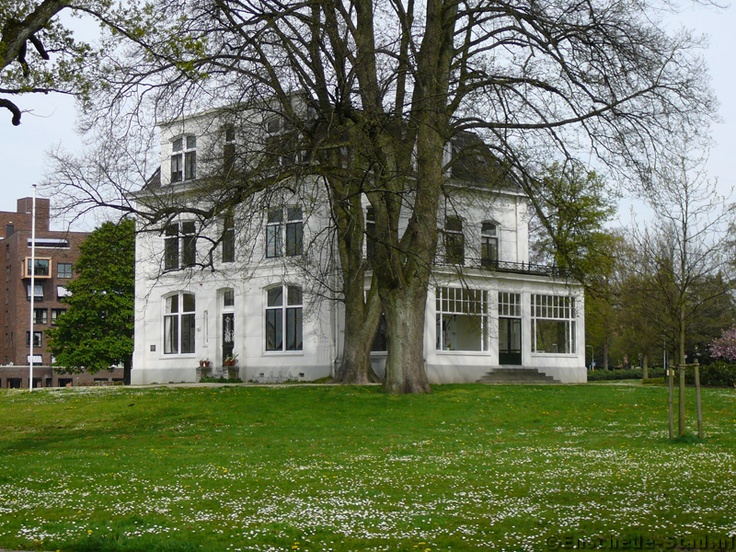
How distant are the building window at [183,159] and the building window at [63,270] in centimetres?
6257

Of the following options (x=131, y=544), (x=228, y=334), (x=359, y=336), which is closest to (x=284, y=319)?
(x=228, y=334)

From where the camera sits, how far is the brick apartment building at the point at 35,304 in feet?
323

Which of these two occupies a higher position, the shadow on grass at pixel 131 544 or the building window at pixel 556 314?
the building window at pixel 556 314

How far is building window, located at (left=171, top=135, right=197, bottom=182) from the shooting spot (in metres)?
44.4

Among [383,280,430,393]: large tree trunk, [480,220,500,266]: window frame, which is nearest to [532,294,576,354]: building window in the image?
[480,220,500,266]: window frame

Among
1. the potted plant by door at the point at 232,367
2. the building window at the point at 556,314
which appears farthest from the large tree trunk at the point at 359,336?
the building window at the point at 556,314

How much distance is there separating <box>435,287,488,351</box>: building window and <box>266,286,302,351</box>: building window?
21.0 ft

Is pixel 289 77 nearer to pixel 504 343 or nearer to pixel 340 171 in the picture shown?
pixel 340 171

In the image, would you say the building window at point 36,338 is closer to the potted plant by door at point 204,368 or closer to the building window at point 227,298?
the potted plant by door at point 204,368

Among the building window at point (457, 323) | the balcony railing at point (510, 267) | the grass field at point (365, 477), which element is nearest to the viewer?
the grass field at point (365, 477)

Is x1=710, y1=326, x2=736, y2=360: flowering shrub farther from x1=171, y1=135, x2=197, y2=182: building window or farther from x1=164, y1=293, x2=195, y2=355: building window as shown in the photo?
x1=171, y1=135, x2=197, y2=182: building window

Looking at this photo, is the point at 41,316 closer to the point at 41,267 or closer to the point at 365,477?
the point at 41,267

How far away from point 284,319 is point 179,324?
21.6 feet

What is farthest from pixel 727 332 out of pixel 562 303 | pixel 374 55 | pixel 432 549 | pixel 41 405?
pixel 432 549
